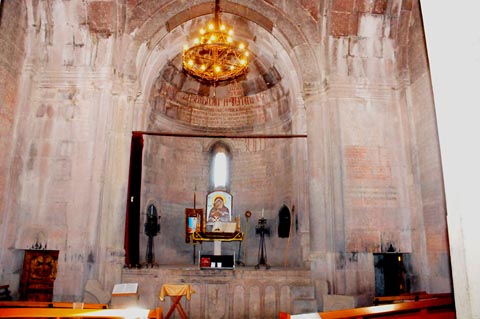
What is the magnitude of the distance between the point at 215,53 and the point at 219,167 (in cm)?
746

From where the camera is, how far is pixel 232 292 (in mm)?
10039

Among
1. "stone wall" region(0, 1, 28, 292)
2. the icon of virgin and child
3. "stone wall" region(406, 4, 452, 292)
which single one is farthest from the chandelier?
the icon of virgin and child

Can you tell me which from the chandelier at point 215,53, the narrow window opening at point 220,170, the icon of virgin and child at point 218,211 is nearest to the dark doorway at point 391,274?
the chandelier at point 215,53

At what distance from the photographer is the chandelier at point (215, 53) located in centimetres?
1143

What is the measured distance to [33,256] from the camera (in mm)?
10469

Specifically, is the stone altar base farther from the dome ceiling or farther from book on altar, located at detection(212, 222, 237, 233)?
the dome ceiling

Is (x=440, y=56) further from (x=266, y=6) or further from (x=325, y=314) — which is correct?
(x=266, y=6)

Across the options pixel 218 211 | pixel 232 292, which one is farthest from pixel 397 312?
pixel 218 211

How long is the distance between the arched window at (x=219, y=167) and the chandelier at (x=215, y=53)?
5819 millimetres

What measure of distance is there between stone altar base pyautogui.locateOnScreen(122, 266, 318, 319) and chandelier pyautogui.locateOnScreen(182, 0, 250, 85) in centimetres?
630

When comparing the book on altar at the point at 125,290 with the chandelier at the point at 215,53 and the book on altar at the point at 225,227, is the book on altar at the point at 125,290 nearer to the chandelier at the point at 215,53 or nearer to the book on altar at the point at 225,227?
the book on altar at the point at 225,227

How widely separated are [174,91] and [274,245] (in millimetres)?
7863

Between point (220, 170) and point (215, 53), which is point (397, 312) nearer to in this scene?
point (215, 53)

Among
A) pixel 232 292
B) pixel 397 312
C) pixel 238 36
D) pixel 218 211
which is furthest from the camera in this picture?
pixel 218 211
